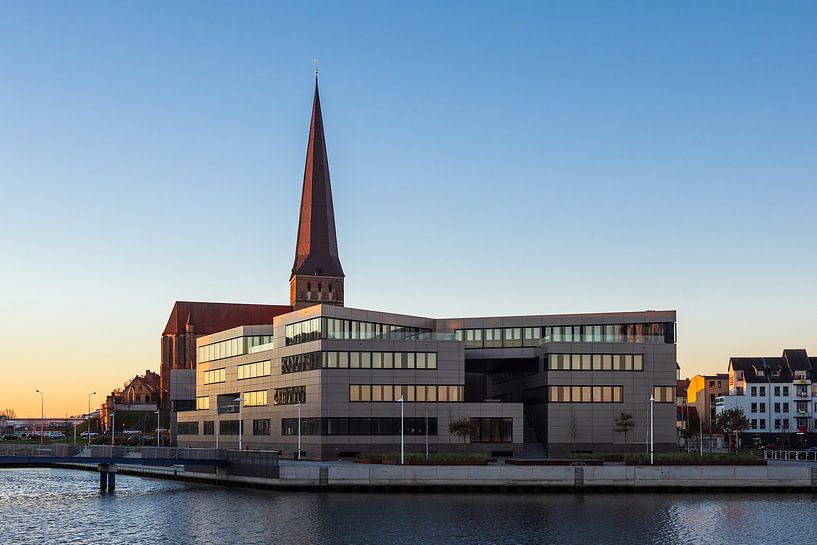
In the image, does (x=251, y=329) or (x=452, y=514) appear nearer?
(x=452, y=514)

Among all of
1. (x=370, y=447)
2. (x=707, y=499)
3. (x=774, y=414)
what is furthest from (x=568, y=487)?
(x=774, y=414)

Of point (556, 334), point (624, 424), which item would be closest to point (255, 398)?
point (556, 334)

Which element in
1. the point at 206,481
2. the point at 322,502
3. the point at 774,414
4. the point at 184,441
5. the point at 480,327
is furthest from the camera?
the point at 774,414

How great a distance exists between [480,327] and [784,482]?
46280 mm

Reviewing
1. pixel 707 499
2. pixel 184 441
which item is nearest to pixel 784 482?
pixel 707 499

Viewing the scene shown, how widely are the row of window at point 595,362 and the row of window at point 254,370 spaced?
32487 mm

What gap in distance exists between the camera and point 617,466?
76.4 m

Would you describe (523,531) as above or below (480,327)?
below

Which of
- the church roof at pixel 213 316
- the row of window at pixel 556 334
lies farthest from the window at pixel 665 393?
the church roof at pixel 213 316

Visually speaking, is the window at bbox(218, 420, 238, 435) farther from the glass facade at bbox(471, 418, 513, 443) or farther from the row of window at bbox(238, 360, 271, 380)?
the glass facade at bbox(471, 418, 513, 443)

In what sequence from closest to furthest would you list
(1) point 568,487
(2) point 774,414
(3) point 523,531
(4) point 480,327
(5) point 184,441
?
(3) point 523,531 → (1) point 568,487 → (4) point 480,327 → (5) point 184,441 → (2) point 774,414

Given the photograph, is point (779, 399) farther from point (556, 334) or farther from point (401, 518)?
point (401, 518)

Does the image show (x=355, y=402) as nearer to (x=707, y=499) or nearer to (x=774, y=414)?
(x=707, y=499)

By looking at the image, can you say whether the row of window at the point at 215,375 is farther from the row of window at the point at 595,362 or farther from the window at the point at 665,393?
the window at the point at 665,393
